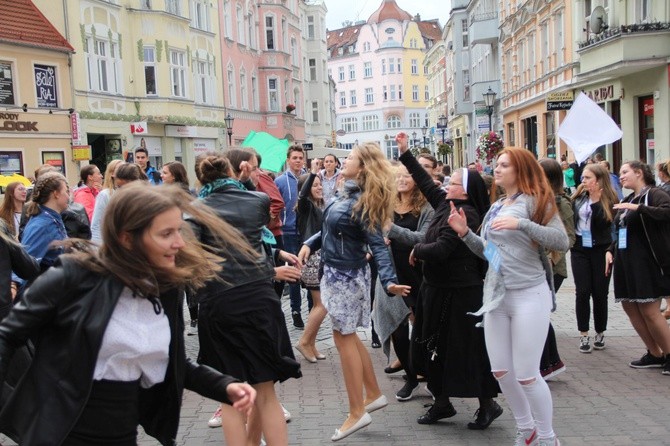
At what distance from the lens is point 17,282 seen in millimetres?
6223

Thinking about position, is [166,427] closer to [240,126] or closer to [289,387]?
[289,387]

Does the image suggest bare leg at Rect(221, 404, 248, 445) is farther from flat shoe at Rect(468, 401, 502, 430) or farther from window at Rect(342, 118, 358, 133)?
window at Rect(342, 118, 358, 133)

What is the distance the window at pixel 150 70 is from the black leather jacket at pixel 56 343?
91.9 feet

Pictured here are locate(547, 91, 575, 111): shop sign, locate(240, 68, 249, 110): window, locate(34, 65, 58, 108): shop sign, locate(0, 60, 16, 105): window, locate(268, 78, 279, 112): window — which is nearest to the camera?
locate(547, 91, 575, 111): shop sign

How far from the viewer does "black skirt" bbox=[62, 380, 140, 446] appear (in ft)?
8.28

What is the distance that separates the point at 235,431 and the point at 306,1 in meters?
57.0

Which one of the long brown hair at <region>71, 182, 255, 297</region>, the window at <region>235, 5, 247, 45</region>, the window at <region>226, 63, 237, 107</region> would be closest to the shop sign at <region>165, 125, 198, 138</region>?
the window at <region>226, 63, 237, 107</region>

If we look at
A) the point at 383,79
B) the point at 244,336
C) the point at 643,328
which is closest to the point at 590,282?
the point at 643,328

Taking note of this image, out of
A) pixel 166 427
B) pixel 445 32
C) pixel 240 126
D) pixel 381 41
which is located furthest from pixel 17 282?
pixel 381 41

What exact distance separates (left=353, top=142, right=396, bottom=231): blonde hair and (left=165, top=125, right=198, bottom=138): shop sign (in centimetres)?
2662

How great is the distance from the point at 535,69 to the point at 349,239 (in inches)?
1120

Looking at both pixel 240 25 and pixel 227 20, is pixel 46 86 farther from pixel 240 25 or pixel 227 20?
pixel 240 25

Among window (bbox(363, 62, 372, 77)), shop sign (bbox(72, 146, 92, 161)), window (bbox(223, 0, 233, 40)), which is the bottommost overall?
shop sign (bbox(72, 146, 92, 161))

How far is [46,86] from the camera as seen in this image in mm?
23656
